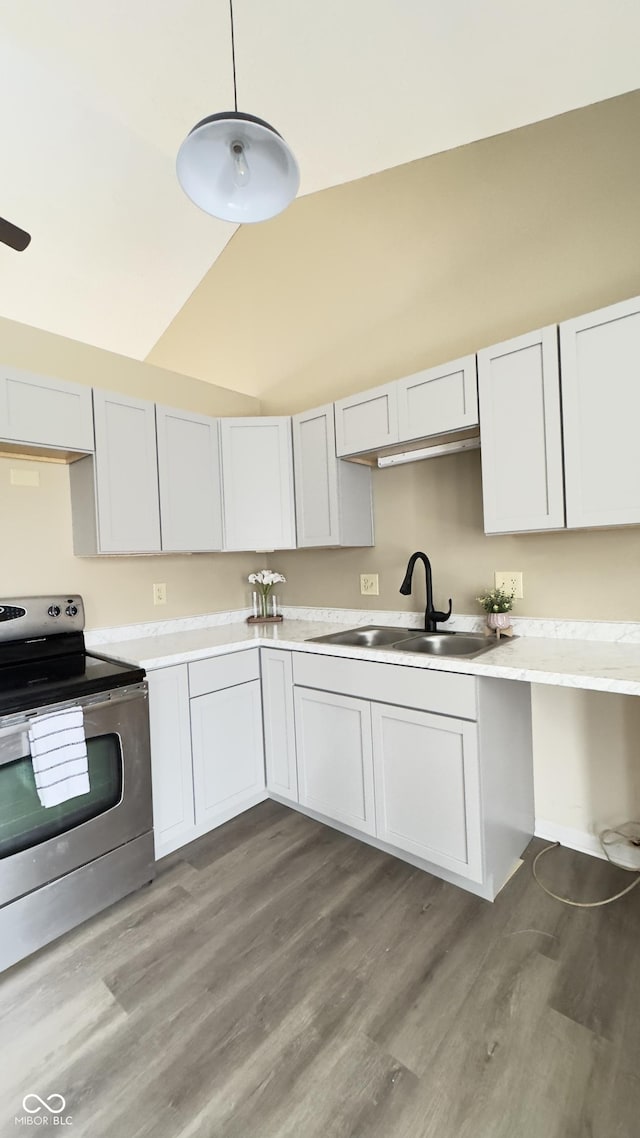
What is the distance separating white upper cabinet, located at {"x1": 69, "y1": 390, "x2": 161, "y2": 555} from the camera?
2.16m

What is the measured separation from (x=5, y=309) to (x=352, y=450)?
2331 millimetres

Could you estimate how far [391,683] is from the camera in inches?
74.3

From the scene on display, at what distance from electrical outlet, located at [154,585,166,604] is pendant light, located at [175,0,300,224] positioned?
1.83 m

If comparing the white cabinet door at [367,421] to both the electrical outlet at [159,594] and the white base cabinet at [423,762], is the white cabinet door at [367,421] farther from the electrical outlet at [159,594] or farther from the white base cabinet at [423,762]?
the electrical outlet at [159,594]

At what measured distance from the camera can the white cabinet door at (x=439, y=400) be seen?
1.92 m

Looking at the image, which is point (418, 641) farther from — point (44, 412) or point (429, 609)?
point (44, 412)

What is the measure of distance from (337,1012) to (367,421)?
2.20m

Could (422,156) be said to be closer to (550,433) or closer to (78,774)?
(550,433)

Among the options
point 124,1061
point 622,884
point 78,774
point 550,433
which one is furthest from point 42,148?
point 622,884

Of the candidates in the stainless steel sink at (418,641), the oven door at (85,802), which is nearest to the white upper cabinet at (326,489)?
the stainless steel sink at (418,641)

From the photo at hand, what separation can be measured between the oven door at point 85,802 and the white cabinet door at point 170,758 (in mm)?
152

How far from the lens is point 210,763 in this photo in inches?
87.5

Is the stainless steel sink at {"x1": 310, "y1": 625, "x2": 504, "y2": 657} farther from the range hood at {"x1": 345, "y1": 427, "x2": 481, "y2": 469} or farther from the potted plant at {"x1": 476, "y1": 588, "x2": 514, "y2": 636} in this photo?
the range hood at {"x1": 345, "y1": 427, "x2": 481, "y2": 469}

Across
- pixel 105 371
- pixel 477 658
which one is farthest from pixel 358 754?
pixel 105 371
